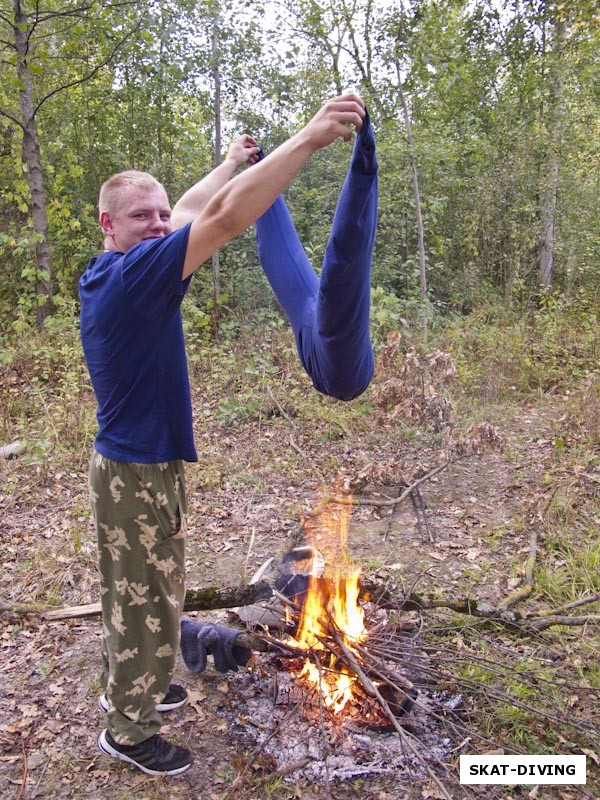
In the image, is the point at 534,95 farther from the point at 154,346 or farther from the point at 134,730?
the point at 134,730

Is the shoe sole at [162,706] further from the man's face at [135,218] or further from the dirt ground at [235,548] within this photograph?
the man's face at [135,218]

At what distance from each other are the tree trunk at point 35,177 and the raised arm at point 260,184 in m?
5.94

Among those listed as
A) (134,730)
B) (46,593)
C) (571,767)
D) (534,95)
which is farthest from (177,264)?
(534,95)

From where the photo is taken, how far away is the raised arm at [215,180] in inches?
91.2

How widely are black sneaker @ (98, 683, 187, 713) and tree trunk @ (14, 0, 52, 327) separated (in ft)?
19.1

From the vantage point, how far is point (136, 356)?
1979 millimetres

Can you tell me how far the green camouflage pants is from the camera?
6.89 feet

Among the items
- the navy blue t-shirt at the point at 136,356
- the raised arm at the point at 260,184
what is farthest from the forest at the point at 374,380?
the raised arm at the point at 260,184

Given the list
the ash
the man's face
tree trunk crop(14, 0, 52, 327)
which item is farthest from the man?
tree trunk crop(14, 0, 52, 327)

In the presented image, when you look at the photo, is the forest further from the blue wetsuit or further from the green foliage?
the blue wetsuit

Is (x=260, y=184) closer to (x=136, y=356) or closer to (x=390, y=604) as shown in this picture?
(x=136, y=356)

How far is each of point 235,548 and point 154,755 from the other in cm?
176

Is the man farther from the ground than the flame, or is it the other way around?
the man

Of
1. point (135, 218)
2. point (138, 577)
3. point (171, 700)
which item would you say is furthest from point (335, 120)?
point (171, 700)
